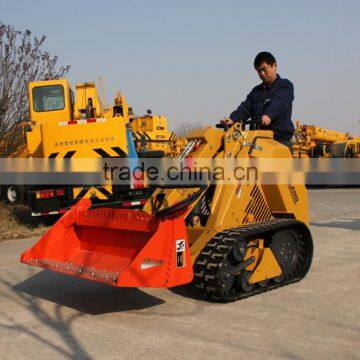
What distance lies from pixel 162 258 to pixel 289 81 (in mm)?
2813

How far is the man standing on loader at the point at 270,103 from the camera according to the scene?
241 inches

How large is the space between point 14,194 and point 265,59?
32.6 ft

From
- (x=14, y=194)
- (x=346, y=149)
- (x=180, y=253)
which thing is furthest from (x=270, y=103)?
(x=346, y=149)

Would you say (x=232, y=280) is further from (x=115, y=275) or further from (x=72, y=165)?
(x=72, y=165)

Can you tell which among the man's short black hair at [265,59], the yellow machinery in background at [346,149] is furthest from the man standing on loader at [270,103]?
the yellow machinery in background at [346,149]

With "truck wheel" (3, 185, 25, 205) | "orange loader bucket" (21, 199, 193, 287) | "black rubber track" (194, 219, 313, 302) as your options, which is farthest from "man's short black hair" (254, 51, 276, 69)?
"truck wheel" (3, 185, 25, 205)

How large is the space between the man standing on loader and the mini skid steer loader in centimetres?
29

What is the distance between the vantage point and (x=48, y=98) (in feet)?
42.1

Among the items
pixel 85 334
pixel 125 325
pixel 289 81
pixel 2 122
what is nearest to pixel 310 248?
pixel 289 81

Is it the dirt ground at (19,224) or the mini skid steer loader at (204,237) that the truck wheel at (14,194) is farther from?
the mini skid steer loader at (204,237)

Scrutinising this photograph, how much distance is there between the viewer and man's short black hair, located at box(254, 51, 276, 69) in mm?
6141

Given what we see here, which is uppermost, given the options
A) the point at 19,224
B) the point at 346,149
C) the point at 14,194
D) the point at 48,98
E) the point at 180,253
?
the point at 48,98

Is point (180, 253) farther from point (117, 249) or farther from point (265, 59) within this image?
point (265, 59)

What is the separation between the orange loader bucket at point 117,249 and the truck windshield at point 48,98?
7.57 m
